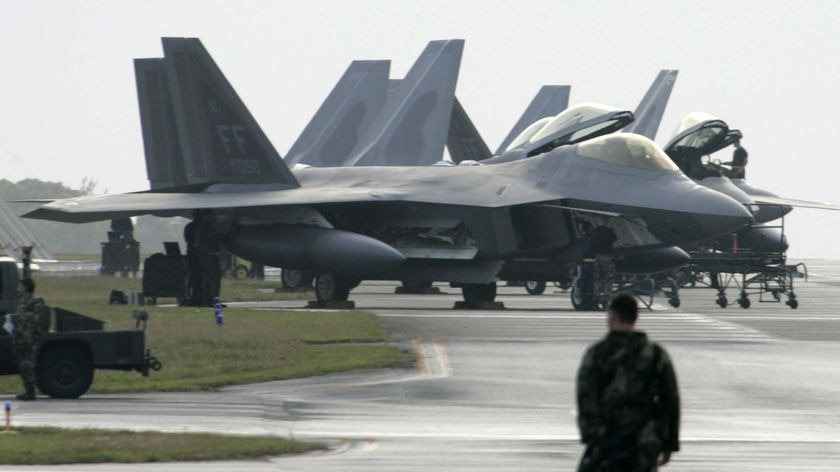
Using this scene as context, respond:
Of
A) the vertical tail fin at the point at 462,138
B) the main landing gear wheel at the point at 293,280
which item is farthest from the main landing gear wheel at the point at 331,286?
the vertical tail fin at the point at 462,138

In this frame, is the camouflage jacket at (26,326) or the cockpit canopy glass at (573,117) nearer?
the camouflage jacket at (26,326)

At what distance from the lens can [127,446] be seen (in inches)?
515

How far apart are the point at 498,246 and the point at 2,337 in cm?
1677

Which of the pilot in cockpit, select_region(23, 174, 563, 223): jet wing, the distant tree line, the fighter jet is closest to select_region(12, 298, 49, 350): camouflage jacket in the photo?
the fighter jet

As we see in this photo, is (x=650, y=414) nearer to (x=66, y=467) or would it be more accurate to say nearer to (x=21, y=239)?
(x=66, y=467)

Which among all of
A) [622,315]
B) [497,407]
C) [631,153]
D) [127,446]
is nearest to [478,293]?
[631,153]

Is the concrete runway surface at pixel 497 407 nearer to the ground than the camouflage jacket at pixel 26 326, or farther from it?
nearer to the ground

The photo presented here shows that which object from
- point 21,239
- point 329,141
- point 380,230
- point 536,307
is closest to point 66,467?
point 380,230

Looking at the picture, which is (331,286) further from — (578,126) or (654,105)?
(654,105)

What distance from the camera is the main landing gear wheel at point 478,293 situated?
34750mm

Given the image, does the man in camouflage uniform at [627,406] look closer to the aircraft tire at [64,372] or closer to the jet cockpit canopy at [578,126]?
the aircraft tire at [64,372]

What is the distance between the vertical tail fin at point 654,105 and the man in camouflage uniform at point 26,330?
4339cm

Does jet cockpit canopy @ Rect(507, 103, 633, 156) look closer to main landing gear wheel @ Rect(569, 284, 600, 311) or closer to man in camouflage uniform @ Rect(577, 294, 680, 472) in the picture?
main landing gear wheel @ Rect(569, 284, 600, 311)

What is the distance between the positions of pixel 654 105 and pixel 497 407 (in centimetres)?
4364
